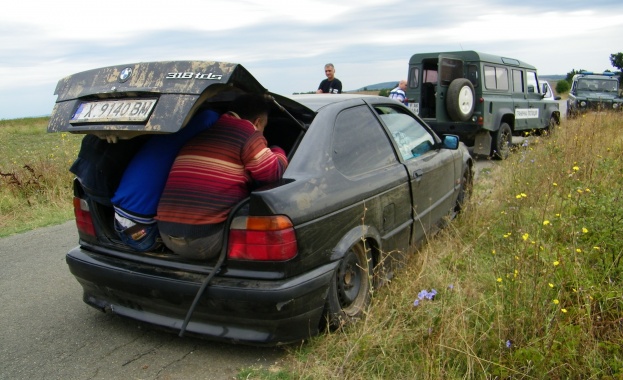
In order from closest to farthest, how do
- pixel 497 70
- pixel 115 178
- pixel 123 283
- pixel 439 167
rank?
pixel 123 283, pixel 115 178, pixel 439 167, pixel 497 70

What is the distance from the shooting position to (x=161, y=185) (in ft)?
10.4

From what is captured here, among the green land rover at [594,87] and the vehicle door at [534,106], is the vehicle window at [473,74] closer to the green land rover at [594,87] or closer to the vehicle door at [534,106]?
the vehicle door at [534,106]

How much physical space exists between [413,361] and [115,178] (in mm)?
2221

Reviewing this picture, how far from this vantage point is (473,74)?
1059 cm

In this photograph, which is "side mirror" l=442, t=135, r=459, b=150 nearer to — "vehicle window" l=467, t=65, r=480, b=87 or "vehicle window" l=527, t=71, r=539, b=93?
"vehicle window" l=467, t=65, r=480, b=87

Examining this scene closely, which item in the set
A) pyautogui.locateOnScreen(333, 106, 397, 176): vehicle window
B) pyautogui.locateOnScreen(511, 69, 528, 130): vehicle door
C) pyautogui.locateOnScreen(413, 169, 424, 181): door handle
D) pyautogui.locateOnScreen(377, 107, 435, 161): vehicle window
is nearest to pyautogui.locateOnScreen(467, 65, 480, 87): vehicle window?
pyautogui.locateOnScreen(511, 69, 528, 130): vehicle door

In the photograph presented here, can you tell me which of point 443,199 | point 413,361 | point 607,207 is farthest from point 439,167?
point 413,361

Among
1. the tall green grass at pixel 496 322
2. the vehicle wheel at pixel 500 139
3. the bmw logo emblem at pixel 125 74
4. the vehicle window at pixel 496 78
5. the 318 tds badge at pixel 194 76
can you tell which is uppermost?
the bmw logo emblem at pixel 125 74

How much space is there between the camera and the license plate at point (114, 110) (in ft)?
8.77

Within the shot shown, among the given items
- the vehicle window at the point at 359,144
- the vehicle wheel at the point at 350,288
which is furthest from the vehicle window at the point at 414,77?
the vehicle wheel at the point at 350,288

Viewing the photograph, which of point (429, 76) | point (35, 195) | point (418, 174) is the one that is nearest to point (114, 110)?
point (418, 174)

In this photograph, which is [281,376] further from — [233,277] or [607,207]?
→ [607,207]

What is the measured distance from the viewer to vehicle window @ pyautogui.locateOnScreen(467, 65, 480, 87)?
10.5m

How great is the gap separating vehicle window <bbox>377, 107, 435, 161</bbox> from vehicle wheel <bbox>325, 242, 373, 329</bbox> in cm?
112
